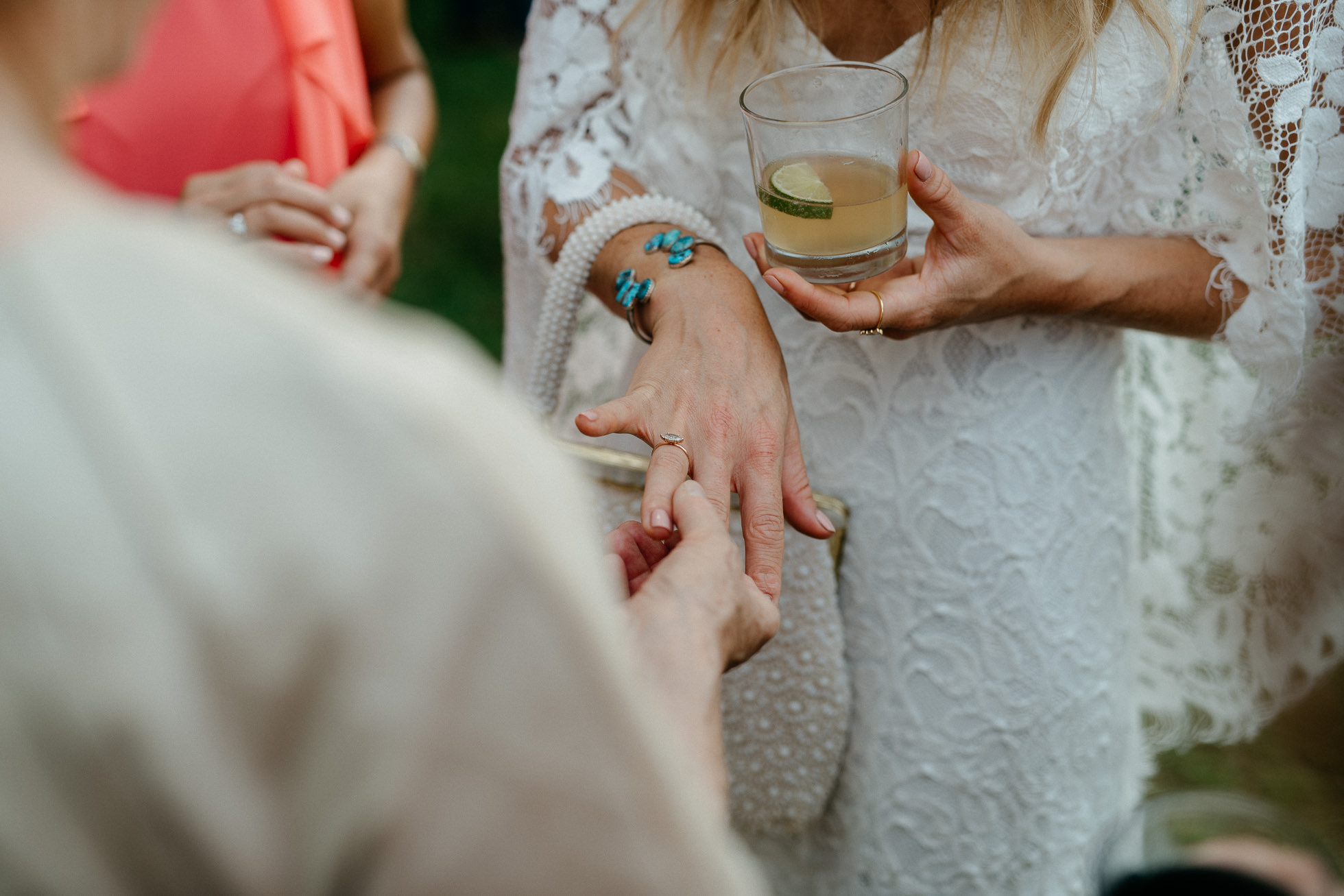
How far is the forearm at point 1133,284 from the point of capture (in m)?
1.26

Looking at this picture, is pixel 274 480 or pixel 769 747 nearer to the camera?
pixel 274 480

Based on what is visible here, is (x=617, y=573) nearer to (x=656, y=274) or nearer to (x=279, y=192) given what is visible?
(x=656, y=274)

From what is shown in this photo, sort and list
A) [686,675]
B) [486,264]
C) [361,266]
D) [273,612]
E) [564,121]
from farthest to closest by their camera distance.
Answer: [486,264] → [361,266] → [564,121] → [686,675] → [273,612]

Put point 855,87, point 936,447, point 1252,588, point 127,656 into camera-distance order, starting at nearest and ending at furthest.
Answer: point 127,656 < point 855,87 < point 936,447 < point 1252,588

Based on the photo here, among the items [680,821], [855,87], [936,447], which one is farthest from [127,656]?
[936,447]

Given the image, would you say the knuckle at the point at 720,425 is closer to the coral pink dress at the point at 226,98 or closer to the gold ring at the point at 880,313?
the gold ring at the point at 880,313

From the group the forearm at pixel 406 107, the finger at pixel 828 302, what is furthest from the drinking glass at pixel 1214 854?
the forearm at pixel 406 107

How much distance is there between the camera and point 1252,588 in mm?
1656

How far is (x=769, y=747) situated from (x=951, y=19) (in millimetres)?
1014

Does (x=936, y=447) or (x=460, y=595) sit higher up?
(x=460, y=595)

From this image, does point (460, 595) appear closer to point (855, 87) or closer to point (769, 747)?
point (855, 87)

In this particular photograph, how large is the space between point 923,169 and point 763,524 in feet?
1.43

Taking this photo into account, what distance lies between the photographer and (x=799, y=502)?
1.18 metres

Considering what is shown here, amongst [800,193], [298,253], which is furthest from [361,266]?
[800,193]
